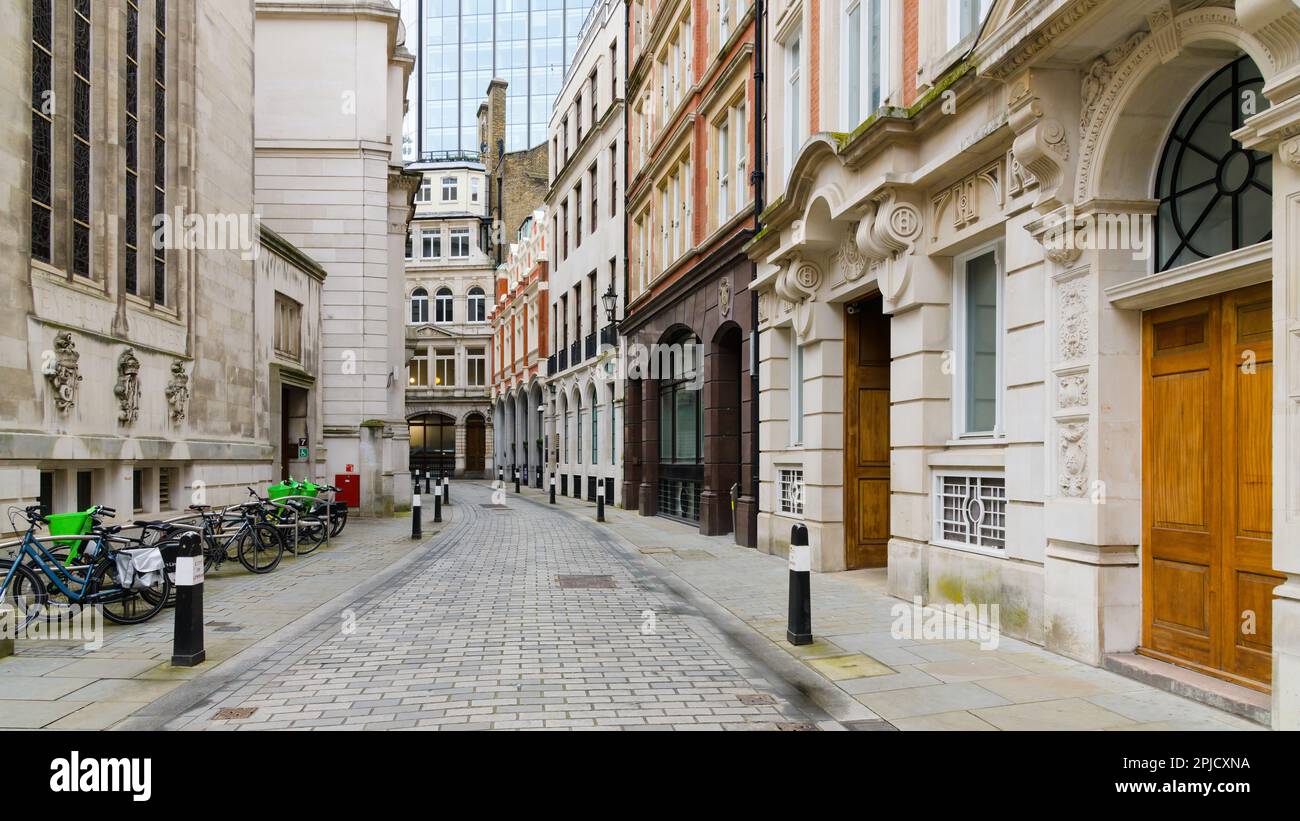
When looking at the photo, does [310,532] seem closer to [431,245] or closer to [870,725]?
[870,725]

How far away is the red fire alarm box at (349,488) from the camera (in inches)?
939

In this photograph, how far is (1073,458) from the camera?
23.6 ft

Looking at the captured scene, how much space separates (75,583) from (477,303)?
55.7 metres

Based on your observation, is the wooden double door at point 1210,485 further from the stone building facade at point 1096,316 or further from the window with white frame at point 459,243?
the window with white frame at point 459,243

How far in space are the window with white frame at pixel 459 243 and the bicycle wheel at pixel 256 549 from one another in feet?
167

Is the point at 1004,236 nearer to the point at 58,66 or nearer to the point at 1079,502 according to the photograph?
the point at 1079,502

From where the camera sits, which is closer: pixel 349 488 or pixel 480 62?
pixel 349 488

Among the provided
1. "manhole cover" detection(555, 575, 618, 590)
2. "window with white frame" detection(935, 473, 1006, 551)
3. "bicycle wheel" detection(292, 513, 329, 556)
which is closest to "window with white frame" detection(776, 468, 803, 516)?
"manhole cover" detection(555, 575, 618, 590)

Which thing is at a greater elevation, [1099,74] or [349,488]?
[1099,74]

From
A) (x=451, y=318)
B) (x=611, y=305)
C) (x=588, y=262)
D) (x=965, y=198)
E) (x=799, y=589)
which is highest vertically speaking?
(x=451, y=318)

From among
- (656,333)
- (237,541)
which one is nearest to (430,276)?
(656,333)

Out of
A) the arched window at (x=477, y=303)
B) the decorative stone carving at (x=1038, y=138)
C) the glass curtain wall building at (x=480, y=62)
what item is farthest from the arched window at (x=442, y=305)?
the decorative stone carving at (x=1038, y=138)

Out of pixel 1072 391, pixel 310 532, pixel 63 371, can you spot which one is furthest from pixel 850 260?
pixel 310 532

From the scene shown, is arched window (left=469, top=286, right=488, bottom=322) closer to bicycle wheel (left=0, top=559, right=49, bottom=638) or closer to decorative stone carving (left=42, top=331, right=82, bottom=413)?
decorative stone carving (left=42, top=331, right=82, bottom=413)
